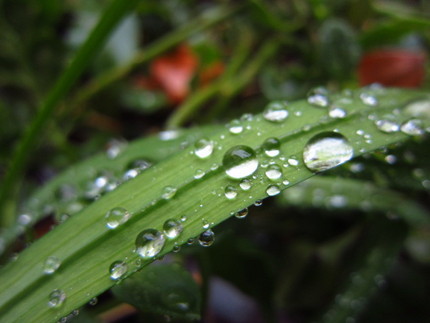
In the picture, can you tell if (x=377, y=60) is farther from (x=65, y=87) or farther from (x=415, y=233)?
(x=65, y=87)

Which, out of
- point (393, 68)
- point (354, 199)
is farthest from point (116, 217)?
point (393, 68)

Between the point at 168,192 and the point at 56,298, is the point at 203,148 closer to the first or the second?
the point at 168,192

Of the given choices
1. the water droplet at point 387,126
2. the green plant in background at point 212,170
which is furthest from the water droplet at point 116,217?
the water droplet at point 387,126

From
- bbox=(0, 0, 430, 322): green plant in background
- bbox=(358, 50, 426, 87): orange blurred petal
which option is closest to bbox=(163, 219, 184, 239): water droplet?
bbox=(0, 0, 430, 322): green plant in background

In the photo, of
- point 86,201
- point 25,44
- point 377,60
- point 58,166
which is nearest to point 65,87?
point 86,201

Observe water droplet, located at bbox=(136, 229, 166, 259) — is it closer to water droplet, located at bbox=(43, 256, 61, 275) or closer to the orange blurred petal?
water droplet, located at bbox=(43, 256, 61, 275)

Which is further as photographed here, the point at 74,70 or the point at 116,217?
the point at 74,70
